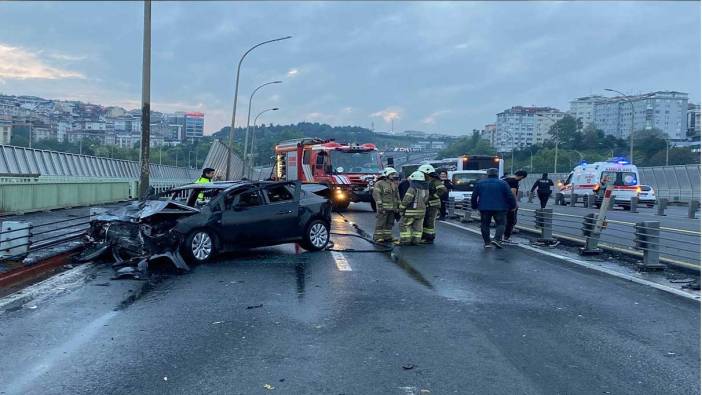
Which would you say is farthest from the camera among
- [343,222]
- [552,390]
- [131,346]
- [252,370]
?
[343,222]

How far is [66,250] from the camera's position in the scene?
10461 mm

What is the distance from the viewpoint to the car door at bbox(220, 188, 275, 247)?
34.8 ft

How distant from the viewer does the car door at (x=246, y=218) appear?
1062 centimetres

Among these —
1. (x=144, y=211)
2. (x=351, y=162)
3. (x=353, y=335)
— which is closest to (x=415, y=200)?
(x=144, y=211)

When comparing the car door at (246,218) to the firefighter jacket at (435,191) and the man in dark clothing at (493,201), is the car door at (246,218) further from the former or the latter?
the man in dark clothing at (493,201)

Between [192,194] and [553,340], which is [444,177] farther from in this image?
[553,340]

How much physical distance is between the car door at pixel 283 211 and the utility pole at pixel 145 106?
15.5 feet

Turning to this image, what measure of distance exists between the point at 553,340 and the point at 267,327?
2873mm

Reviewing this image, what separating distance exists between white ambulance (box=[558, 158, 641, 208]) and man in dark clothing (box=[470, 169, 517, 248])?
60.7 ft

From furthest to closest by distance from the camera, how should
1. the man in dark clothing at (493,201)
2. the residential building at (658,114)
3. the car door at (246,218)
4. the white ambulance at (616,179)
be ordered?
the residential building at (658,114), the white ambulance at (616,179), the man in dark clothing at (493,201), the car door at (246,218)

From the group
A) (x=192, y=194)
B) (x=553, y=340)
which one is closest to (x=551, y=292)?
(x=553, y=340)

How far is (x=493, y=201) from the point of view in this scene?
12.7m

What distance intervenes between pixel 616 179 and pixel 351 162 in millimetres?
14697

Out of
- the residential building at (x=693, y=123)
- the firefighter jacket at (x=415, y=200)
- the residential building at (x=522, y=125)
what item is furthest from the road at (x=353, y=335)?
the residential building at (x=522, y=125)
